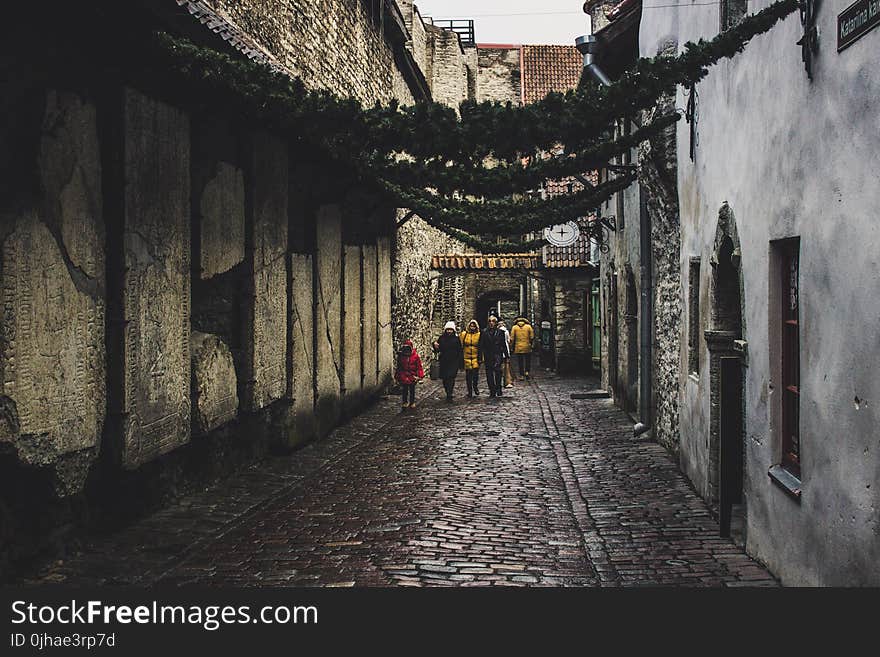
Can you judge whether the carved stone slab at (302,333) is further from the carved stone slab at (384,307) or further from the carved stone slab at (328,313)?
the carved stone slab at (384,307)

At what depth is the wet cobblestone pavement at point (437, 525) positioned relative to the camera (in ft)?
20.2

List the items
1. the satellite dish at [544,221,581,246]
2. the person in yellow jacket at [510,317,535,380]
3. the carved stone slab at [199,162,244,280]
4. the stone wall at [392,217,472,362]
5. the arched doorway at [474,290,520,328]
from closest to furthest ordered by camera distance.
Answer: the carved stone slab at [199,162,244,280]
the satellite dish at [544,221,581,246]
the stone wall at [392,217,472,362]
the person in yellow jacket at [510,317,535,380]
the arched doorway at [474,290,520,328]

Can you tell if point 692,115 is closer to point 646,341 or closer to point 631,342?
point 646,341

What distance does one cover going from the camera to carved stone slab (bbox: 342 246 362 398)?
1409 centimetres

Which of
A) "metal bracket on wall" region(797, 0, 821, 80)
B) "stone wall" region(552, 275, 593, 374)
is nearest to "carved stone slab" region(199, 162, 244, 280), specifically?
"metal bracket on wall" region(797, 0, 821, 80)

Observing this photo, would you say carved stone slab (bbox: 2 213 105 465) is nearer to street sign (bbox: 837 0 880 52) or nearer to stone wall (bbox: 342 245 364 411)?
street sign (bbox: 837 0 880 52)

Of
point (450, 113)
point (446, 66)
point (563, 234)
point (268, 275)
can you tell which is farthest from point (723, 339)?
point (446, 66)

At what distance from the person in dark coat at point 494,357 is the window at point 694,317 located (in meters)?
9.34

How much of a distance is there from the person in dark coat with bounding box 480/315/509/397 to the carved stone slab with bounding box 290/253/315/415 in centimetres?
743

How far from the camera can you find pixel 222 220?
29.5ft

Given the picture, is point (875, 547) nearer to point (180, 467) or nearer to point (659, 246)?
point (180, 467)

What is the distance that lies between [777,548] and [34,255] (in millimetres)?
4715

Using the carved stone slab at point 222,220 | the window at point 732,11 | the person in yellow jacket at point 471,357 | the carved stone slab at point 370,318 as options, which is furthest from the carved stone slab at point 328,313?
the person in yellow jacket at point 471,357

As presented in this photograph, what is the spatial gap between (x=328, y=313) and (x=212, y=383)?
4.32m
